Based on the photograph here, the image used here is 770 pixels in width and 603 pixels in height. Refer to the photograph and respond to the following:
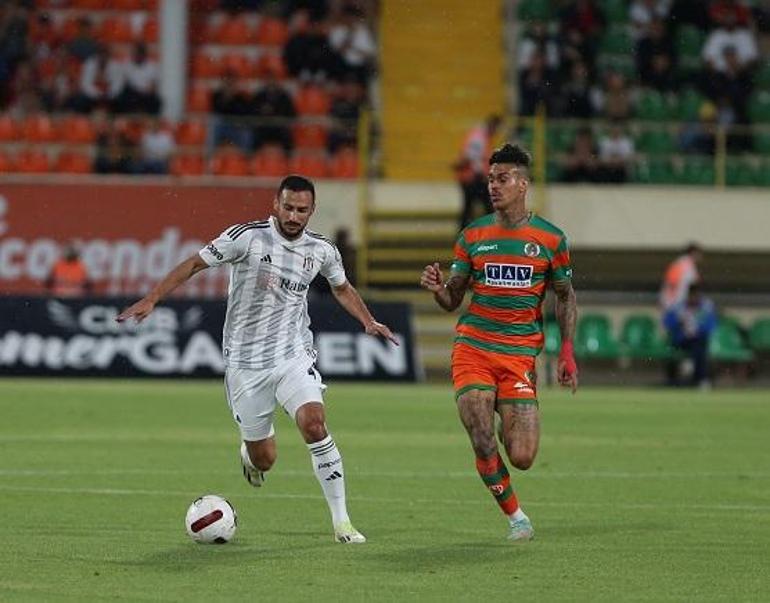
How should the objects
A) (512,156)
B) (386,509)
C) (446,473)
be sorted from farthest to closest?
(446,473) < (386,509) < (512,156)

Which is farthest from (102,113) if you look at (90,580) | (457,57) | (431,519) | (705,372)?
(90,580)

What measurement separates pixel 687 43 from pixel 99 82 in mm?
10474

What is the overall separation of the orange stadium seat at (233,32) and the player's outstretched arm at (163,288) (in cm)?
2367

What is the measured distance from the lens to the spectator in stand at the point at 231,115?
3167 centimetres

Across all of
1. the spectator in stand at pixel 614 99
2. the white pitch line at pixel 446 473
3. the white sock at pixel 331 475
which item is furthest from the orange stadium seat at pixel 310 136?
the white sock at pixel 331 475

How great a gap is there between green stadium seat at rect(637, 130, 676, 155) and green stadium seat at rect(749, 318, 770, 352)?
128 inches

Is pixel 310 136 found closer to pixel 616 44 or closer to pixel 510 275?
pixel 616 44

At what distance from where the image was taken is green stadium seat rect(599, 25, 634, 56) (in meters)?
34.8

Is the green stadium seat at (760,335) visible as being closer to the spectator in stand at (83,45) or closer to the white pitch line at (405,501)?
the spectator in stand at (83,45)

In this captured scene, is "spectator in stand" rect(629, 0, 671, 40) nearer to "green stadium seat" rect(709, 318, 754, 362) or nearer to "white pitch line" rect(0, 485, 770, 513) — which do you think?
"green stadium seat" rect(709, 318, 754, 362)

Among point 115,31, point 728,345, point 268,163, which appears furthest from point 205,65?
point 728,345

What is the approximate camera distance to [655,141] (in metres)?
32.7

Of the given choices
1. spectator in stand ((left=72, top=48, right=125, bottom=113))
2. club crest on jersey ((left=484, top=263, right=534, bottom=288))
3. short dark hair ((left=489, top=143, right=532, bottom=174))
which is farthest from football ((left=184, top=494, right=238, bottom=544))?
spectator in stand ((left=72, top=48, right=125, bottom=113))

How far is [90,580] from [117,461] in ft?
23.5
